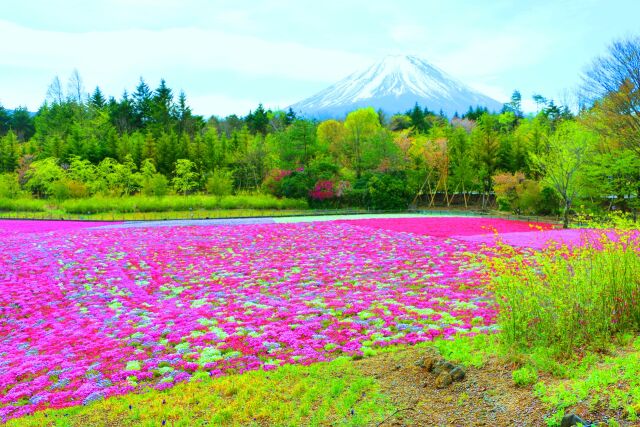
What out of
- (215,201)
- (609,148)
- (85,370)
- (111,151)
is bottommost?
(85,370)

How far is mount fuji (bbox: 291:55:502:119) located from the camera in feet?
489

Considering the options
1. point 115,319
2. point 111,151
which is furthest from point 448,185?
point 115,319

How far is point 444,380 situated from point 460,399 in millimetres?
434

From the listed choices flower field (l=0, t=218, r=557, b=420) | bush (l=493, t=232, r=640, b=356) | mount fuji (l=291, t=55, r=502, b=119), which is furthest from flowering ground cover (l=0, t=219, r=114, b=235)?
mount fuji (l=291, t=55, r=502, b=119)

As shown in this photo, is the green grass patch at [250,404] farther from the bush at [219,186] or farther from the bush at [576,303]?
the bush at [219,186]

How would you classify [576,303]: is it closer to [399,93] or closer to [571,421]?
[571,421]

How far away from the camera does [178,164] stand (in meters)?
47.5

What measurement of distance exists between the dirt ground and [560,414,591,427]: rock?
21 cm

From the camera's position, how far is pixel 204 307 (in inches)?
384

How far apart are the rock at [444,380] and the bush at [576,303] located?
3.63ft

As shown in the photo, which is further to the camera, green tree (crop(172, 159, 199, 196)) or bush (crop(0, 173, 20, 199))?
green tree (crop(172, 159, 199, 196))

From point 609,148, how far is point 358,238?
19.4m

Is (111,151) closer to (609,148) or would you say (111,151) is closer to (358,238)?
(358,238)

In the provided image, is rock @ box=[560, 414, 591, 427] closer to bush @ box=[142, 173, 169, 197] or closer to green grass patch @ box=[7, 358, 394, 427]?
green grass patch @ box=[7, 358, 394, 427]
